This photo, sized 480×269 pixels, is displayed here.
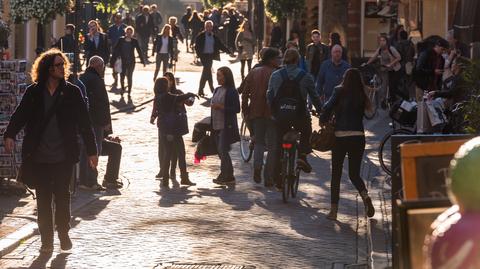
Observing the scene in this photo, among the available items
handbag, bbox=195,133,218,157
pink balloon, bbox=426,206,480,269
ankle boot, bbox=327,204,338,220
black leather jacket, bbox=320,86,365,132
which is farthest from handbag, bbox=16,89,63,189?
pink balloon, bbox=426,206,480,269

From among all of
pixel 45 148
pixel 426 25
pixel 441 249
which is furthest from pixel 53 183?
pixel 426 25

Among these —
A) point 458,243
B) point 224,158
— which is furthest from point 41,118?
point 458,243

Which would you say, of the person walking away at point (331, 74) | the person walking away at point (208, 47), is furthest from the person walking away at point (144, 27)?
the person walking away at point (331, 74)

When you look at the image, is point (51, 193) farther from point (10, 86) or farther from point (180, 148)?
point (180, 148)

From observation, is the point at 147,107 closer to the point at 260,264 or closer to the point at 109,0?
the point at 260,264

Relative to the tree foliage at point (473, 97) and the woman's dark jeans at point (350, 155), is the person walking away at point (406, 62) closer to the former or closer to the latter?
the woman's dark jeans at point (350, 155)

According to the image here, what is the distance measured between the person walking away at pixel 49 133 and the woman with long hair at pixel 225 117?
5.36 m

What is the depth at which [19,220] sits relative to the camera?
1161 centimetres

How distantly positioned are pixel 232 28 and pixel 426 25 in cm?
1672

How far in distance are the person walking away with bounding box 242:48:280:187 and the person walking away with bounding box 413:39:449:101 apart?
22.1ft

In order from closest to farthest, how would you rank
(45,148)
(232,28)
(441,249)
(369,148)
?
(441,249) → (45,148) → (369,148) → (232,28)

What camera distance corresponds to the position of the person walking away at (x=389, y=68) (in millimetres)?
24906

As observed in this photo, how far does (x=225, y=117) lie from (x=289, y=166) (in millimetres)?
2014

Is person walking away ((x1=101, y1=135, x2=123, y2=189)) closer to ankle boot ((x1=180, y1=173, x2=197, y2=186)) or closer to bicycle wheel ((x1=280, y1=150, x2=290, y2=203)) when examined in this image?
ankle boot ((x1=180, y1=173, x2=197, y2=186))
